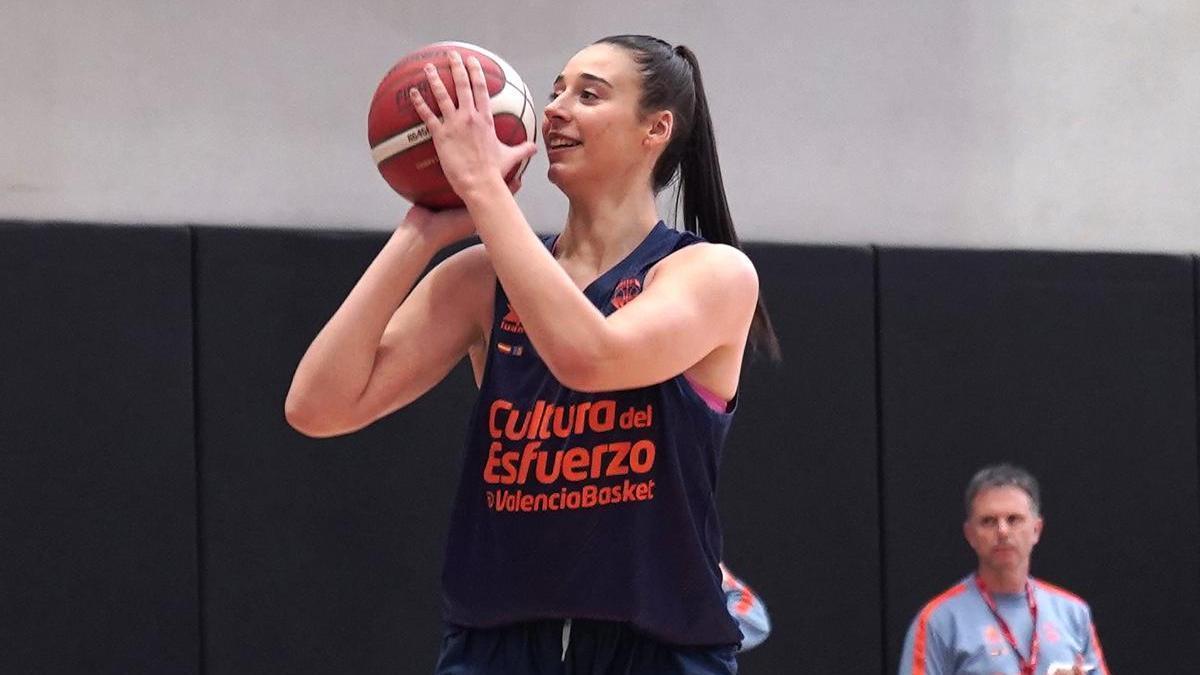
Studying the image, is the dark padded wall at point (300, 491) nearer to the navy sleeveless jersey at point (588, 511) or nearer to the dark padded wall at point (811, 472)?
the dark padded wall at point (811, 472)

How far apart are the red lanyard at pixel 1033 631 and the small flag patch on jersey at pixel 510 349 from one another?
10.3ft

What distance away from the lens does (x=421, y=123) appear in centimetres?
249

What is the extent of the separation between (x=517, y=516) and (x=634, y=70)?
28.1 inches

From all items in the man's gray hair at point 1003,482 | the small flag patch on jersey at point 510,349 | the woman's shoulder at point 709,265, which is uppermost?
the woman's shoulder at point 709,265

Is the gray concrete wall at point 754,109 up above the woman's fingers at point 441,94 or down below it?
above

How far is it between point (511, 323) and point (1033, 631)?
323 cm

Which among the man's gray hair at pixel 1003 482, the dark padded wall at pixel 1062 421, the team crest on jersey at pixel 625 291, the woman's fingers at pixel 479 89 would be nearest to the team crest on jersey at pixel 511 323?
the team crest on jersey at pixel 625 291

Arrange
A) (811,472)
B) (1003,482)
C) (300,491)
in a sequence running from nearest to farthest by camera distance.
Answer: (300,491)
(1003,482)
(811,472)

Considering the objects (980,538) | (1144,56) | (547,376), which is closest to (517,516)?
(547,376)

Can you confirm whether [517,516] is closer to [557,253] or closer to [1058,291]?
[557,253]

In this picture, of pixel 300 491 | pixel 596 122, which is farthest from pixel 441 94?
pixel 300 491

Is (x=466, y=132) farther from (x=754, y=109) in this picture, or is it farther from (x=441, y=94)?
(x=754, y=109)

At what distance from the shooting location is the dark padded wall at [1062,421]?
5816 millimetres

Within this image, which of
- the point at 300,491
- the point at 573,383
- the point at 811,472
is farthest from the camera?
the point at 811,472
